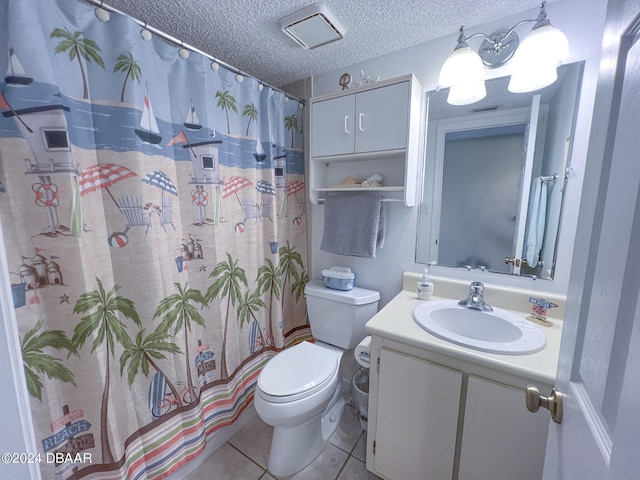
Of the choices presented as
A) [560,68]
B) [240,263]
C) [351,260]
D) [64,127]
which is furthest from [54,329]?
[560,68]

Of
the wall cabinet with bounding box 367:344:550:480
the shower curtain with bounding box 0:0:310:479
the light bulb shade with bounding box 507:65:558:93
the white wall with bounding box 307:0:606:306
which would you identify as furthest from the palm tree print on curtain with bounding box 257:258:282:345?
the light bulb shade with bounding box 507:65:558:93

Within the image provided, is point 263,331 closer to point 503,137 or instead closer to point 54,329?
point 54,329

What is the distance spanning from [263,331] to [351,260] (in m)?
0.75

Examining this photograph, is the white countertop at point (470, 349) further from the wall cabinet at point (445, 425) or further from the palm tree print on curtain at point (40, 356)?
the palm tree print on curtain at point (40, 356)

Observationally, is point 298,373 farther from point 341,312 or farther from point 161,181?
point 161,181

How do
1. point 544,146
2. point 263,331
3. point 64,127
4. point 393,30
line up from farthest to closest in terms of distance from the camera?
point 263,331, point 393,30, point 544,146, point 64,127

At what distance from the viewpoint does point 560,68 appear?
1.10 meters

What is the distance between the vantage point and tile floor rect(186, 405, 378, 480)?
51.7 inches

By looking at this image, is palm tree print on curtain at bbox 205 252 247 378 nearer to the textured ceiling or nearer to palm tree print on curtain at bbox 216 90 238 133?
palm tree print on curtain at bbox 216 90 238 133

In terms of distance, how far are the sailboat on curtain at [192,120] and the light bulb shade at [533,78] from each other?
57.8 inches

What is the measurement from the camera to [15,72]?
2.49 ft

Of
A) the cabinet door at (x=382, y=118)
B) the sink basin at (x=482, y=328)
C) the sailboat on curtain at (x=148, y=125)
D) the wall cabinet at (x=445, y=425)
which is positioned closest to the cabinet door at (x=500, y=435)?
the wall cabinet at (x=445, y=425)

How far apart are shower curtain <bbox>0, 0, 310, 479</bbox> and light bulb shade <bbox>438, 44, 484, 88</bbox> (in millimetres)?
987

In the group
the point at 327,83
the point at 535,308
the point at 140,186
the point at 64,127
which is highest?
the point at 327,83
